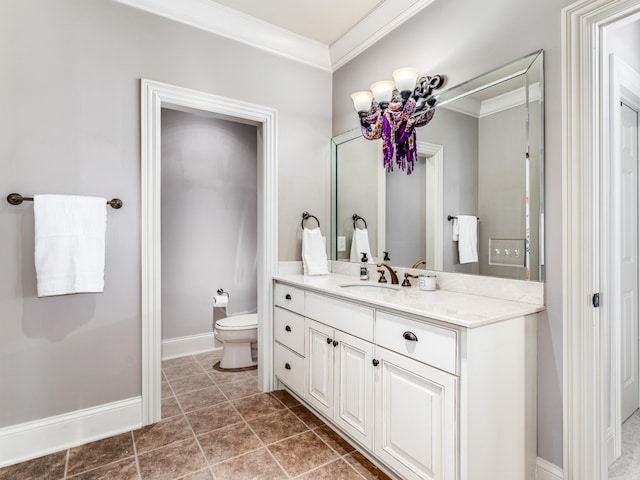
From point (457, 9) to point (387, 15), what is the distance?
540mm

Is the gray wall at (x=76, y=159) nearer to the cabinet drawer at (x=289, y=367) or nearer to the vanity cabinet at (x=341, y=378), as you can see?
the cabinet drawer at (x=289, y=367)

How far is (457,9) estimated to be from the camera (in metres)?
1.92

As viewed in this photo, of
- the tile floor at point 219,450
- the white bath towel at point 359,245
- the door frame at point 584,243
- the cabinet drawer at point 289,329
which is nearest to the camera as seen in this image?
the door frame at point 584,243

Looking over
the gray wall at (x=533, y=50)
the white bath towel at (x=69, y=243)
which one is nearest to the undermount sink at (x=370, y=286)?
the gray wall at (x=533, y=50)

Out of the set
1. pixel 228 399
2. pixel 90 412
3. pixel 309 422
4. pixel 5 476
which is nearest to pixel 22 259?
pixel 90 412

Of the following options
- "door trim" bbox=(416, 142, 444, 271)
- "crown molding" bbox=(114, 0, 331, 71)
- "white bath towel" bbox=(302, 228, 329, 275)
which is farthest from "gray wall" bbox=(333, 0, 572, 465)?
"white bath towel" bbox=(302, 228, 329, 275)

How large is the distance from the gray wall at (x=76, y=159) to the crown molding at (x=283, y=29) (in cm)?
8

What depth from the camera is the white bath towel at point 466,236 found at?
1.84 m

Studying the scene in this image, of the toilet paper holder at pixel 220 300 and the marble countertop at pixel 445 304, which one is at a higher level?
the marble countertop at pixel 445 304

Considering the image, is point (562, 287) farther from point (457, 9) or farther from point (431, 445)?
point (457, 9)

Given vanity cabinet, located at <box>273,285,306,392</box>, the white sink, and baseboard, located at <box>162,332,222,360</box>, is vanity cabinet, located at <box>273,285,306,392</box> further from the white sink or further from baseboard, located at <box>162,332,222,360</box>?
baseboard, located at <box>162,332,222,360</box>

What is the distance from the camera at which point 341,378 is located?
1866 millimetres

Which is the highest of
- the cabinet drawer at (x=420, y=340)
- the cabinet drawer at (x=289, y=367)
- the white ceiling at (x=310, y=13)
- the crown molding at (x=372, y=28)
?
the white ceiling at (x=310, y=13)

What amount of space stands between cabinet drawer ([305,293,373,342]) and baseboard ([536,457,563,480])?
890 millimetres
